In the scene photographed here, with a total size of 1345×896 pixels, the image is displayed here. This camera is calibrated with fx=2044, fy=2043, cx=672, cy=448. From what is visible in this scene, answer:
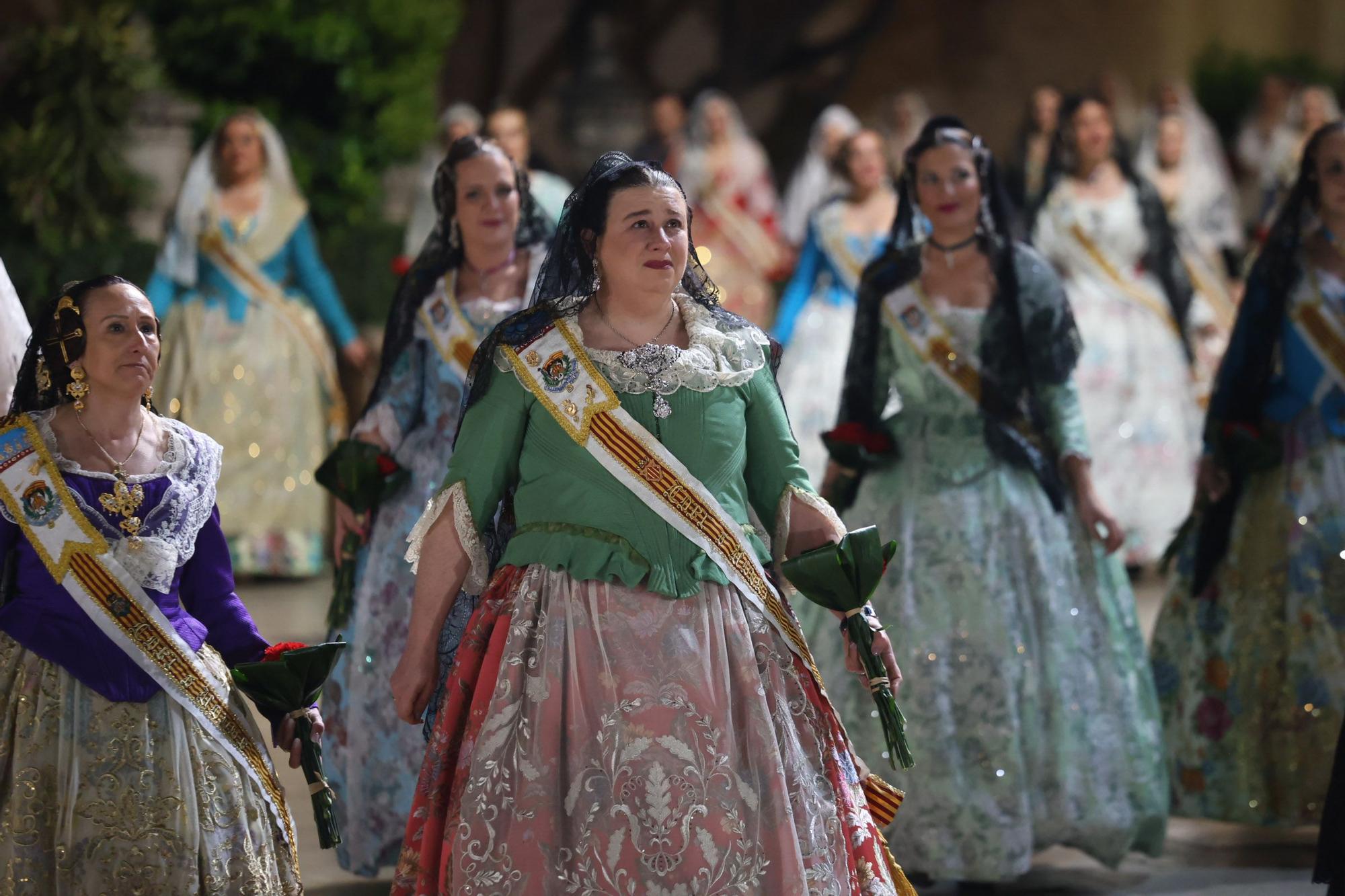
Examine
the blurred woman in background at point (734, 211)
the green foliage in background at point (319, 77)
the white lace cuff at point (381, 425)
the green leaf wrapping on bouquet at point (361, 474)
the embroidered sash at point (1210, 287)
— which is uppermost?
the green foliage in background at point (319, 77)

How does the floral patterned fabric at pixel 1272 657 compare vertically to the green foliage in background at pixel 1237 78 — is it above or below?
below

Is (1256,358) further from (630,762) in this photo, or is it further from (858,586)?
(630,762)

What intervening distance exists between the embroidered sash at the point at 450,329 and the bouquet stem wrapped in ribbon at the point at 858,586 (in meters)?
1.69

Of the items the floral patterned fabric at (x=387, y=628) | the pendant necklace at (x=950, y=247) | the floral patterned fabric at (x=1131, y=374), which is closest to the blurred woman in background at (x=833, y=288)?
the floral patterned fabric at (x=1131, y=374)

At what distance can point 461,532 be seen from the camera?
3.82 m

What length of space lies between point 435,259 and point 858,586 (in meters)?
2.06

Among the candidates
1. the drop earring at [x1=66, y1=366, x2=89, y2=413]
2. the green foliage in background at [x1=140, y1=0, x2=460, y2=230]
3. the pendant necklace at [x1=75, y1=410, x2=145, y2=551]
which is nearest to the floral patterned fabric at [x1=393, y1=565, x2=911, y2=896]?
the pendant necklace at [x1=75, y1=410, x2=145, y2=551]

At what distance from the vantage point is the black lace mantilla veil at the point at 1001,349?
209 inches

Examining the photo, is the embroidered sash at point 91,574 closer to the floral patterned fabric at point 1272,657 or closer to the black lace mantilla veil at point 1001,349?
the black lace mantilla veil at point 1001,349

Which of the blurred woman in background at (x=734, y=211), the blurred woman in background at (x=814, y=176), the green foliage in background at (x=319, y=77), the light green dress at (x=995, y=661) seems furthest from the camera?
the blurred woman in background at (x=814, y=176)

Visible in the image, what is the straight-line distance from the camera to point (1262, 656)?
5645mm

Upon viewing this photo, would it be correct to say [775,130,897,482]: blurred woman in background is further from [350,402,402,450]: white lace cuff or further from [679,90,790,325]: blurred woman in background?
[350,402,402,450]: white lace cuff

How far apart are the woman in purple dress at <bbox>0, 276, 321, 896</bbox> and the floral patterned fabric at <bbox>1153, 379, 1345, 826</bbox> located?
2793 mm

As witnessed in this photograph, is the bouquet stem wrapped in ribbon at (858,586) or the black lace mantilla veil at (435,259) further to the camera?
the black lace mantilla veil at (435,259)
